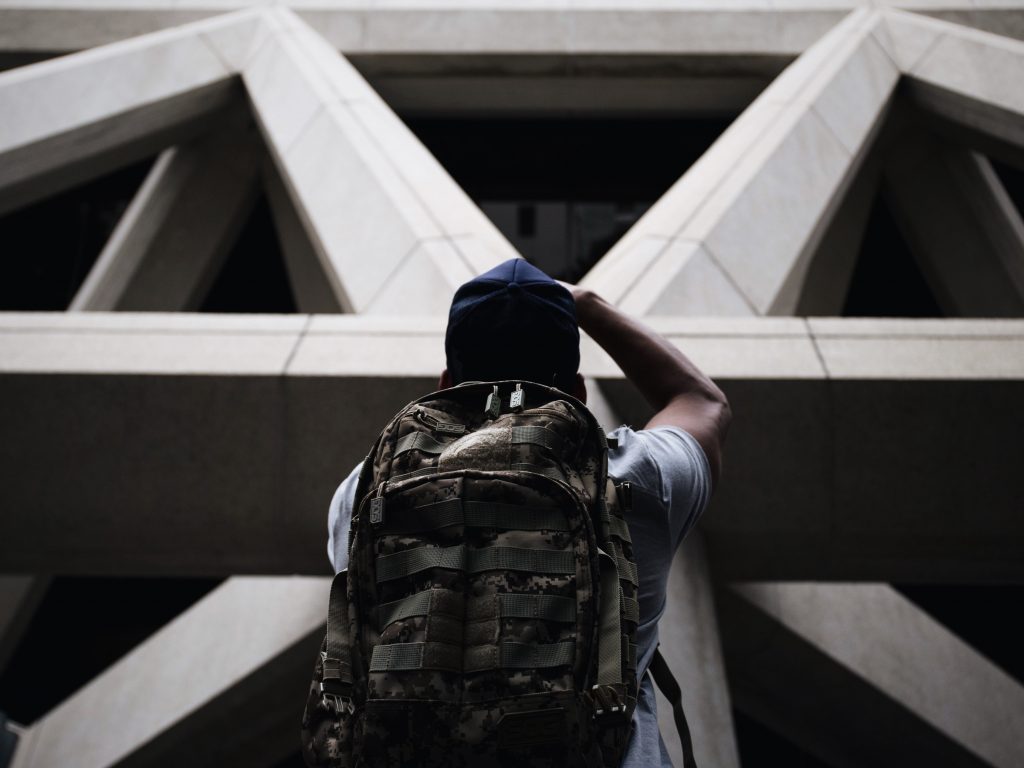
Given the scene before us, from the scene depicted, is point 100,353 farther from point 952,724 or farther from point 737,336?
point 952,724

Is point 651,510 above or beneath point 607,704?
above

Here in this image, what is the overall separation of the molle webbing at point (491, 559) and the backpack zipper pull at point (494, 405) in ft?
1.20

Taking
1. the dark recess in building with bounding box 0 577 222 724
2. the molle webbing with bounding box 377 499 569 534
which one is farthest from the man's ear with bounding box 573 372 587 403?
the dark recess in building with bounding box 0 577 222 724

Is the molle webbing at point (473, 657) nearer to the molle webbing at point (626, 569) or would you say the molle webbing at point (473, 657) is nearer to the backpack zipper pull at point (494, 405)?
the molle webbing at point (626, 569)

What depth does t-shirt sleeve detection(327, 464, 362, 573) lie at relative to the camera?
7.47ft

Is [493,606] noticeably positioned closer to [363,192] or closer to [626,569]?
[626,569]

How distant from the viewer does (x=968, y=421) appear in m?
4.63

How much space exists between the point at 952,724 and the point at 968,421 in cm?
579

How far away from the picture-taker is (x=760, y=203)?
6820mm

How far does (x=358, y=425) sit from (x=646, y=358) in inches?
94.7

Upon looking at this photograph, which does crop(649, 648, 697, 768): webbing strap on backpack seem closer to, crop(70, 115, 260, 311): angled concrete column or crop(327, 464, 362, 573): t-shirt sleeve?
crop(327, 464, 362, 573): t-shirt sleeve

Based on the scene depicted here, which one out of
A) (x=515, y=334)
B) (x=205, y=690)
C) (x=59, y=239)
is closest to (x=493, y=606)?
(x=515, y=334)

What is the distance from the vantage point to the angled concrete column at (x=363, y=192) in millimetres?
5973

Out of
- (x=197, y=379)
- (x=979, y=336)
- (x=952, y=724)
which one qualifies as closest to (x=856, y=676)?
(x=952, y=724)
